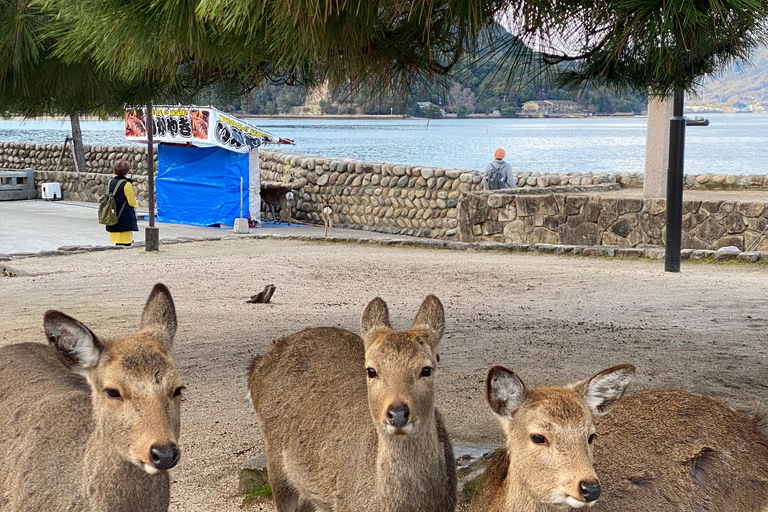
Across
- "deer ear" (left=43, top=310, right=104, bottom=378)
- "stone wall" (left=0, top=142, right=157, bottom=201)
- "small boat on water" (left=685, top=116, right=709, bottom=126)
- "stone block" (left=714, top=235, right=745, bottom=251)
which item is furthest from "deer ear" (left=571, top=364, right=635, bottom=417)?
"stone wall" (left=0, top=142, right=157, bottom=201)

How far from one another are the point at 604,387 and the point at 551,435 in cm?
32

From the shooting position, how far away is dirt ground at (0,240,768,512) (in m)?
6.38

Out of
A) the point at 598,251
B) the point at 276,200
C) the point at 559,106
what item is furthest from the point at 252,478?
the point at 559,106

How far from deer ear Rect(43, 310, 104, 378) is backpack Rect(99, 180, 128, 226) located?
1128 cm

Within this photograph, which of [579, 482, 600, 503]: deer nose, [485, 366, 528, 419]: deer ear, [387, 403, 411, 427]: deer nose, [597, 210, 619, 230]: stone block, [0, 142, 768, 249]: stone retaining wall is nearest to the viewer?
[579, 482, 600, 503]: deer nose

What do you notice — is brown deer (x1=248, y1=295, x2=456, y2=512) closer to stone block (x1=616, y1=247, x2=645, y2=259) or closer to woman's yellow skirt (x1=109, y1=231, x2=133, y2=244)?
stone block (x1=616, y1=247, x2=645, y2=259)

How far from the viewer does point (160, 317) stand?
3.57 metres

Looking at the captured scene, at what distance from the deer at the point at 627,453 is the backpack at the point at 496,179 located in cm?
1515

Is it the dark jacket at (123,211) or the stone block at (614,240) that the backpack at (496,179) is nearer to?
the stone block at (614,240)

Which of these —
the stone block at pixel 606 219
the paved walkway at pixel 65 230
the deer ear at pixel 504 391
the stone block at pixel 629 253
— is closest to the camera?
the deer ear at pixel 504 391

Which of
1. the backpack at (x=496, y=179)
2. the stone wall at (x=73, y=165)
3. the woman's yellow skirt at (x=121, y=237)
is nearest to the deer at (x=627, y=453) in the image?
the woman's yellow skirt at (x=121, y=237)

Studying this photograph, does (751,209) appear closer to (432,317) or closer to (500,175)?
(500,175)

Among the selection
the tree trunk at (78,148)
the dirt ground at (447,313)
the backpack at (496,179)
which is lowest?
the dirt ground at (447,313)

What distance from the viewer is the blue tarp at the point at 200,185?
21.3 meters
